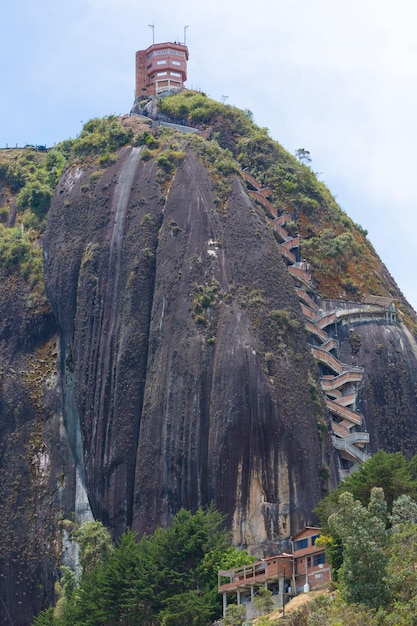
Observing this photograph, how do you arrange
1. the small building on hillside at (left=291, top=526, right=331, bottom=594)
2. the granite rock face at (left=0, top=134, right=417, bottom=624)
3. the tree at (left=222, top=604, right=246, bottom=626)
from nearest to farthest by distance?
the tree at (left=222, top=604, right=246, bottom=626), the small building on hillside at (left=291, top=526, right=331, bottom=594), the granite rock face at (left=0, top=134, right=417, bottom=624)

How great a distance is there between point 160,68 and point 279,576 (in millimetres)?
53830

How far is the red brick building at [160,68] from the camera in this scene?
10056cm

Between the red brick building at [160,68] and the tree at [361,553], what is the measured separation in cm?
5565

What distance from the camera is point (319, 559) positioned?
57562 millimetres

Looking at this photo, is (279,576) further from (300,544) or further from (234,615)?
(300,544)

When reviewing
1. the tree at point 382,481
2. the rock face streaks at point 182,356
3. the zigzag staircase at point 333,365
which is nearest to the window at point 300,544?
the tree at point 382,481

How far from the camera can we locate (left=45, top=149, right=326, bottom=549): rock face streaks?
67562 mm

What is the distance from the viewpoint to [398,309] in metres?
82.5

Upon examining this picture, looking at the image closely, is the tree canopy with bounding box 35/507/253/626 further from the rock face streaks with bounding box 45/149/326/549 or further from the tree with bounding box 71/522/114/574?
the rock face streaks with bounding box 45/149/326/549

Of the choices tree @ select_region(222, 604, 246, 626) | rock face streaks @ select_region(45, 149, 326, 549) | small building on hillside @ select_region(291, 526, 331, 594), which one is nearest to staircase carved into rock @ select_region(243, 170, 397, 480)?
rock face streaks @ select_region(45, 149, 326, 549)

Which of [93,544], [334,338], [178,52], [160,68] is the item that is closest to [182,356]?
[93,544]

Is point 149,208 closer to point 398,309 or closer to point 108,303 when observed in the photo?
point 108,303

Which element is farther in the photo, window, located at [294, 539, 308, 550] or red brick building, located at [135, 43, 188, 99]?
red brick building, located at [135, 43, 188, 99]

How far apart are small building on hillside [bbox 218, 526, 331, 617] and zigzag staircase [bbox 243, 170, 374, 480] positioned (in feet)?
46.1
